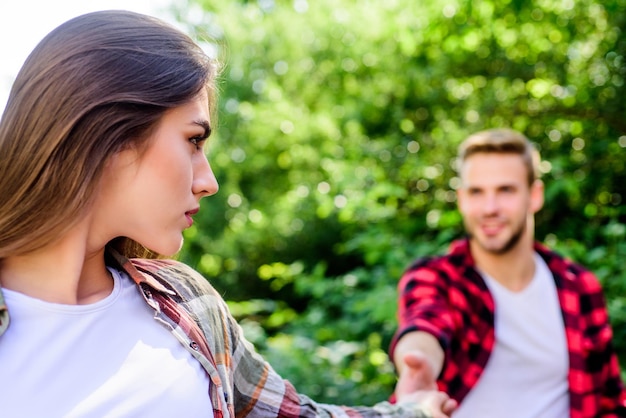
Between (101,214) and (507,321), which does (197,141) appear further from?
(507,321)

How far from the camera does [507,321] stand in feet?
8.10

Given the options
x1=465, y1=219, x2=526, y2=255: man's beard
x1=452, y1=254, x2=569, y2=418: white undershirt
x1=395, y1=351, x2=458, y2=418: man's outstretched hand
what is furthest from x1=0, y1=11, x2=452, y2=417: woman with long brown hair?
x1=465, y1=219, x2=526, y2=255: man's beard

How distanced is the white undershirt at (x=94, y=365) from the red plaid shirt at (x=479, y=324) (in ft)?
3.95

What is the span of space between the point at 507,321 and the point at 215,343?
1.47 metres

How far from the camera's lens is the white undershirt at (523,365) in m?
2.35

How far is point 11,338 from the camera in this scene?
3.42 ft

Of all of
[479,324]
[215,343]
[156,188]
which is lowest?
[479,324]

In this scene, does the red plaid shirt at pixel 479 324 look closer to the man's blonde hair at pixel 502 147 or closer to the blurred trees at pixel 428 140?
the man's blonde hair at pixel 502 147

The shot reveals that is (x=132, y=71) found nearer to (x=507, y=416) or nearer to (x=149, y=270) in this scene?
(x=149, y=270)

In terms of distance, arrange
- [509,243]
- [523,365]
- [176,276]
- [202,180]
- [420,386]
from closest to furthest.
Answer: [202,180]
[176,276]
[420,386]
[523,365]
[509,243]

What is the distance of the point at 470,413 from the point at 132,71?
5.70 ft

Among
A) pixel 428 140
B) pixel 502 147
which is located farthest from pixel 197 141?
pixel 428 140

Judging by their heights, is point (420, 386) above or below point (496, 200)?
below

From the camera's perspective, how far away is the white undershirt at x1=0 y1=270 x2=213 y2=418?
102 cm
